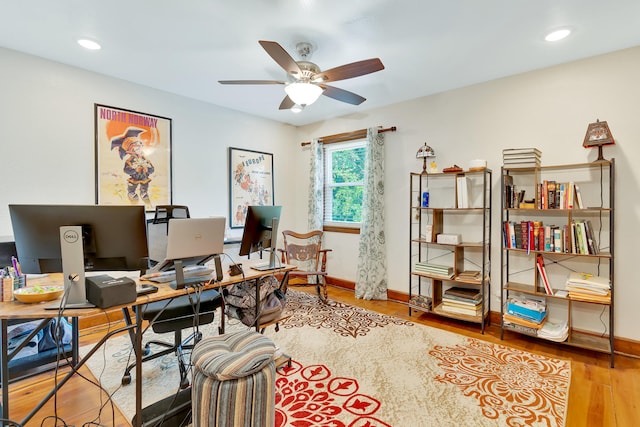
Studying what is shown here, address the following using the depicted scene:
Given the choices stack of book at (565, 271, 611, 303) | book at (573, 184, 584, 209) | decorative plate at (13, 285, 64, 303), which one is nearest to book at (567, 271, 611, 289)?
stack of book at (565, 271, 611, 303)

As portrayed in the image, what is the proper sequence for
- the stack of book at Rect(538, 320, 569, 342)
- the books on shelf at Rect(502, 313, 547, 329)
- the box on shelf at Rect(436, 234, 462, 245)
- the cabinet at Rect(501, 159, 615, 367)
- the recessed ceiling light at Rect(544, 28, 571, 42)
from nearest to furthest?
1. the recessed ceiling light at Rect(544, 28, 571, 42)
2. the cabinet at Rect(501, 159, 615, 367)
3. the stack of book at Rect(538, 320, 569, 342)
4. the books on shelf at Rect(502, 313, 547, 329)
5. the box on shelf at Rect(436, 234, 462, 245)

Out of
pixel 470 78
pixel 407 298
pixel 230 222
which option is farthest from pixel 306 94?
pixel 407 298

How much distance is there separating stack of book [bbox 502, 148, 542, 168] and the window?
1.93 metres

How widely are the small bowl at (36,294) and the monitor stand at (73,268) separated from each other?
0.29ft

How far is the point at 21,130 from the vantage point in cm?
273

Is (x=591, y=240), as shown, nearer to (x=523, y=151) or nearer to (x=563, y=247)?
(x=563, y=247)

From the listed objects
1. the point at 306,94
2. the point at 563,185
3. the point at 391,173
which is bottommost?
the point at 563,185

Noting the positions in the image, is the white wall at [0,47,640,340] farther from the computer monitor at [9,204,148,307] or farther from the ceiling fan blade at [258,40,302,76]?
the ceiling fan blade at [258,40,302,76]

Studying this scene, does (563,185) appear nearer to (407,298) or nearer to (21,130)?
(407,298)

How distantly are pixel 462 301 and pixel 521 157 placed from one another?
1.54m

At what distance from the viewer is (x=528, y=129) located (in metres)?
3.08

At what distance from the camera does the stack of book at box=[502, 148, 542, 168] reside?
2.84m

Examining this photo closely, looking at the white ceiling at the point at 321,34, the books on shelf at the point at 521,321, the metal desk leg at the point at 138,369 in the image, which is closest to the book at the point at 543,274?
the books on shelf at the point at 521,321

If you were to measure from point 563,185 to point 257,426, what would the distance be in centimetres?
297
